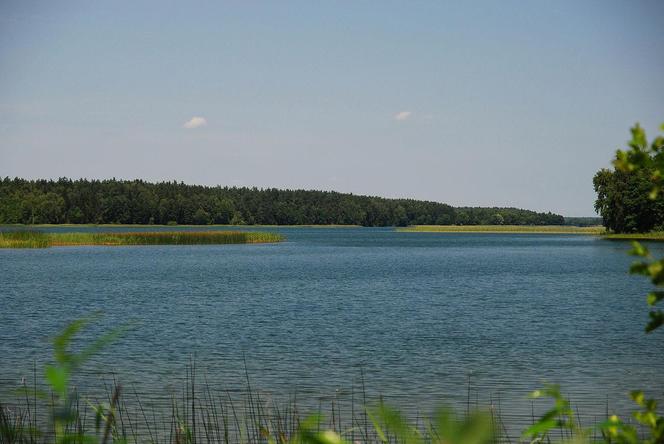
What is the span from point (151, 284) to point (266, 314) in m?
14.3

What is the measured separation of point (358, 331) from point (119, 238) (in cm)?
6101

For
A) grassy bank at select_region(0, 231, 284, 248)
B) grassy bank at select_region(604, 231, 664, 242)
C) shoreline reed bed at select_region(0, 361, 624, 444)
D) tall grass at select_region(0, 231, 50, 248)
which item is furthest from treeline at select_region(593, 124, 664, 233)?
shoreline reed bed at select_region(0, 361, 624, 444)

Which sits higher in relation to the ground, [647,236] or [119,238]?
[119,238]

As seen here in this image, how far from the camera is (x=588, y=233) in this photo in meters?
156

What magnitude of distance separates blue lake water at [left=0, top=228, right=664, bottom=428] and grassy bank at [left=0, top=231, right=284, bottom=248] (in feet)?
80.0

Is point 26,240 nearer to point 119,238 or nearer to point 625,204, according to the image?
point 119,238

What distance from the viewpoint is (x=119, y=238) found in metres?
78.6

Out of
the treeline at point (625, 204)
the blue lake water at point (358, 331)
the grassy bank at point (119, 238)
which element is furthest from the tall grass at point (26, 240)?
the treeline at point (625, 204)

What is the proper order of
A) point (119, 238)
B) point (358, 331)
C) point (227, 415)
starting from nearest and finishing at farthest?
point (227, 415) < point (358, 331) < point (119, 238)

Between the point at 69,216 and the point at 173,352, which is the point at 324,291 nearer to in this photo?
the point at 173,352

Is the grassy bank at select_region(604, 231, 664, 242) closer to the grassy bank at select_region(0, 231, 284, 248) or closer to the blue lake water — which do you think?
the blue lake water

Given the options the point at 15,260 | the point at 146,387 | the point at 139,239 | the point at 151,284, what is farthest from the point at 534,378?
the point at 139,239

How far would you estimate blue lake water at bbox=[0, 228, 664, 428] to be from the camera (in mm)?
14547

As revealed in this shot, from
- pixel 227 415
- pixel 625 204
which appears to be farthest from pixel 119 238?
pixel 227 415
